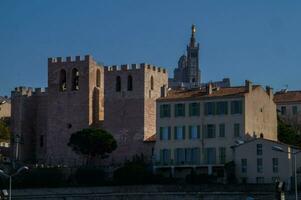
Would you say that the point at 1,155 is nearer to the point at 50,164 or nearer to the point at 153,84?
the point at 50,164

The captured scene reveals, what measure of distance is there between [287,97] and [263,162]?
108 feet

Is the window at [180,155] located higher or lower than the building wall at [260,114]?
lower

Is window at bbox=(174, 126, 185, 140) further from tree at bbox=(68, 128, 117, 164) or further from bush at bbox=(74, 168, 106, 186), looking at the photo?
tree at bbox=(68, 128, 117, 164)

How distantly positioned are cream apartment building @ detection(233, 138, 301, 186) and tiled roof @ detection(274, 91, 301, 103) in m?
30.3

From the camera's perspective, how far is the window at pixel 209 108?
80688mm

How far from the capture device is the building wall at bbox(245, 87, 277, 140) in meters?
80.6

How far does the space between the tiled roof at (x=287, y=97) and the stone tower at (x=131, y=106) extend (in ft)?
55.5

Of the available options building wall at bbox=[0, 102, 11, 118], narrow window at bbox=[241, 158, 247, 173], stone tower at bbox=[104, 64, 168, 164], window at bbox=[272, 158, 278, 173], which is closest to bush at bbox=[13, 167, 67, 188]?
stone tower at bbox=[104, 64, 168, 164]

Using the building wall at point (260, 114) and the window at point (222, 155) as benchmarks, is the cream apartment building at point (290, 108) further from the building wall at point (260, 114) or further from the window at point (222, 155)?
the window at point (222, 155)

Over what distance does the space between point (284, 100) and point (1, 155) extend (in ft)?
103

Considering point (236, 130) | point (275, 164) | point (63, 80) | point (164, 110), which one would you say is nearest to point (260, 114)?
point (236, 130)

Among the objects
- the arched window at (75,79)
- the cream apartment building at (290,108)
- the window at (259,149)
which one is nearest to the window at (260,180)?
the window at (259,149)

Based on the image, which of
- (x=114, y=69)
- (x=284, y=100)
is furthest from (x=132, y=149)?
(x=284, y=100)

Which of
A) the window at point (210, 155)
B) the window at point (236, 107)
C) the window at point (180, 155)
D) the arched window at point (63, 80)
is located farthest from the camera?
the arched window at point (63, 80)
